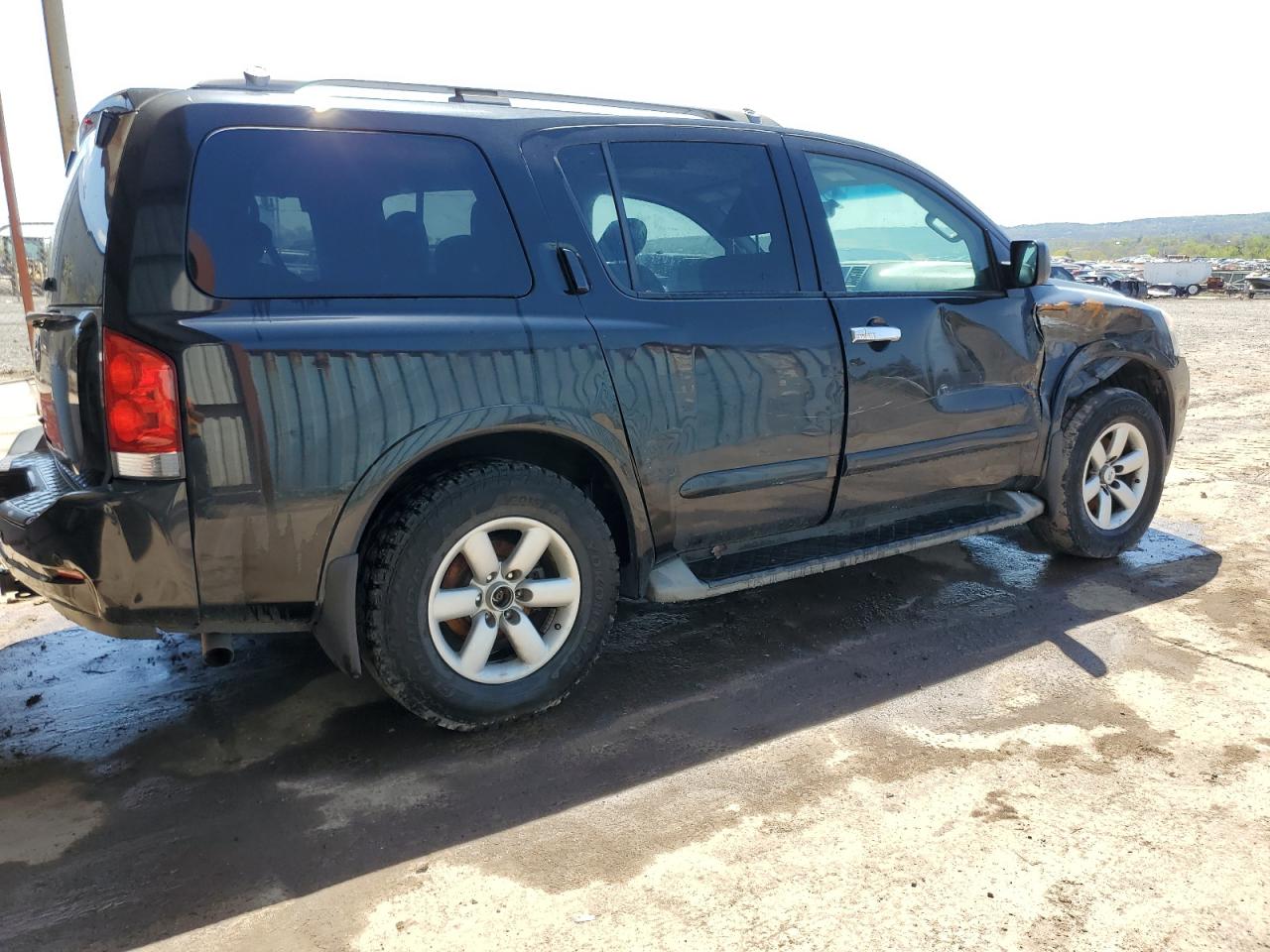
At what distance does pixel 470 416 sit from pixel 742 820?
1.34m

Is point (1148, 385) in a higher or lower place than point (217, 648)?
higher

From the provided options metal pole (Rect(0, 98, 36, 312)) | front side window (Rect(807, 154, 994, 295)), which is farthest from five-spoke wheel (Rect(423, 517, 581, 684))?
metal pole (Rect(0, 98, 36, 312))

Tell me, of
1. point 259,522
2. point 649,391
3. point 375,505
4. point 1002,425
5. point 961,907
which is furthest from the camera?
point 1002,425

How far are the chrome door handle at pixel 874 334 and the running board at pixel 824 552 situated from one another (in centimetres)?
77

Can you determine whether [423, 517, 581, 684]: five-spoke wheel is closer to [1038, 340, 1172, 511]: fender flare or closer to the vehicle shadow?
the vehicle shadow

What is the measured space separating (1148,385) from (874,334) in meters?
2.05

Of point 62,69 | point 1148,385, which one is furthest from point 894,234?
point 62,69

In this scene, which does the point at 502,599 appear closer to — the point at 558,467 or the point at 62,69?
the point at 558,467

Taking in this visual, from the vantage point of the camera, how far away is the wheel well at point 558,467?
9.87 feet

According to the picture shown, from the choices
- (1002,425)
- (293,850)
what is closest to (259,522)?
(293,850)

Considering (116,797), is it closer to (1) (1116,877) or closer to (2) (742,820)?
(2) (742,820)

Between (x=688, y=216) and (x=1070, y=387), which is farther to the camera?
(x=1070, y=387)

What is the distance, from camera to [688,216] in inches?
139

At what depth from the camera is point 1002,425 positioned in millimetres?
4250
